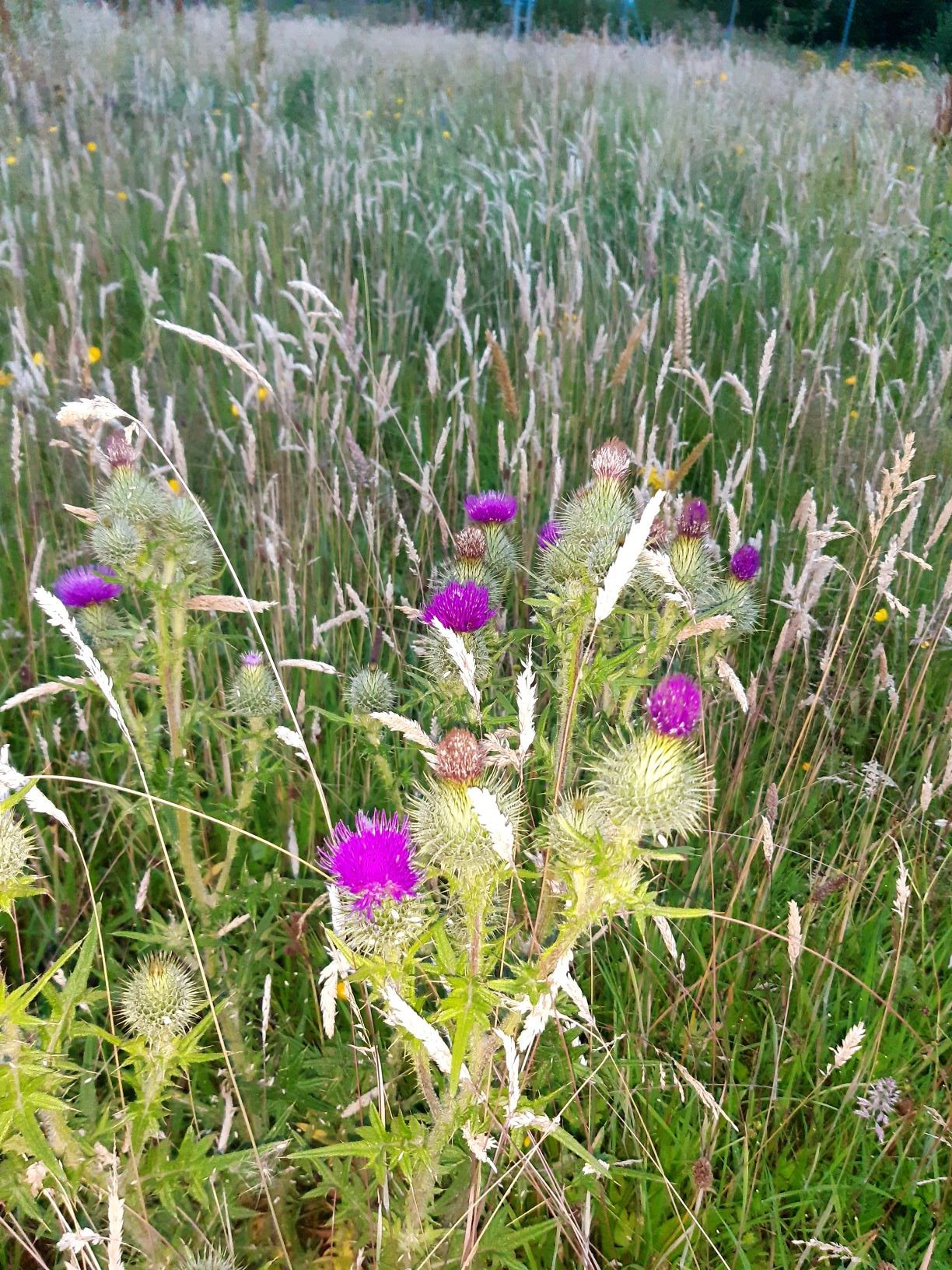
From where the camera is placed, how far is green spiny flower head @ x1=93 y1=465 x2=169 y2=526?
74.5 inches

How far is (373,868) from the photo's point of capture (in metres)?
1.16

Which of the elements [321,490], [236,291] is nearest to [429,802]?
[321,490]

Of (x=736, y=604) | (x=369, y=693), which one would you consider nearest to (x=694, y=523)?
(x=736, y=604)

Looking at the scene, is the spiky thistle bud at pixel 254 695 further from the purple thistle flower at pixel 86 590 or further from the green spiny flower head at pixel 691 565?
the green spiny flower head at pixel 691 565

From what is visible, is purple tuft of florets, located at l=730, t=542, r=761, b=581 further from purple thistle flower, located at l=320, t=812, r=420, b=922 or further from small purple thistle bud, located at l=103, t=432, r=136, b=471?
small purple thistle bud, located at l=103, t=432, r=136, b=471

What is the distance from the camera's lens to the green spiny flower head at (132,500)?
74.5 inches

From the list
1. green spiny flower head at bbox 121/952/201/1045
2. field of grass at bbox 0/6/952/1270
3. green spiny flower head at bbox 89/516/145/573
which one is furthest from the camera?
green spiny flower head at bbox 89/516/145/573

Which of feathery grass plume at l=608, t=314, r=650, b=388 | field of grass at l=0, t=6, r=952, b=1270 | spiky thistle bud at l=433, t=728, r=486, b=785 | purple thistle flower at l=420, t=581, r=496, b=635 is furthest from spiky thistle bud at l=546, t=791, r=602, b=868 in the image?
feathery grass plume at l=608, t=314, r=650, b=388

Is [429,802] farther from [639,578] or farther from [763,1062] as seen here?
[763,1062]

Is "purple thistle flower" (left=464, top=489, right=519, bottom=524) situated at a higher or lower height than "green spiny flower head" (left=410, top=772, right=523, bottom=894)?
higher

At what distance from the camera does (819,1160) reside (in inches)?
69.7

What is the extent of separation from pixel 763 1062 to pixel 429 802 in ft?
3.66

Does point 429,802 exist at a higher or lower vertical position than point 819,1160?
higher

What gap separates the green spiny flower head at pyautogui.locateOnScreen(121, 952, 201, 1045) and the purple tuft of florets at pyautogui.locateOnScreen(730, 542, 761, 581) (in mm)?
1472
